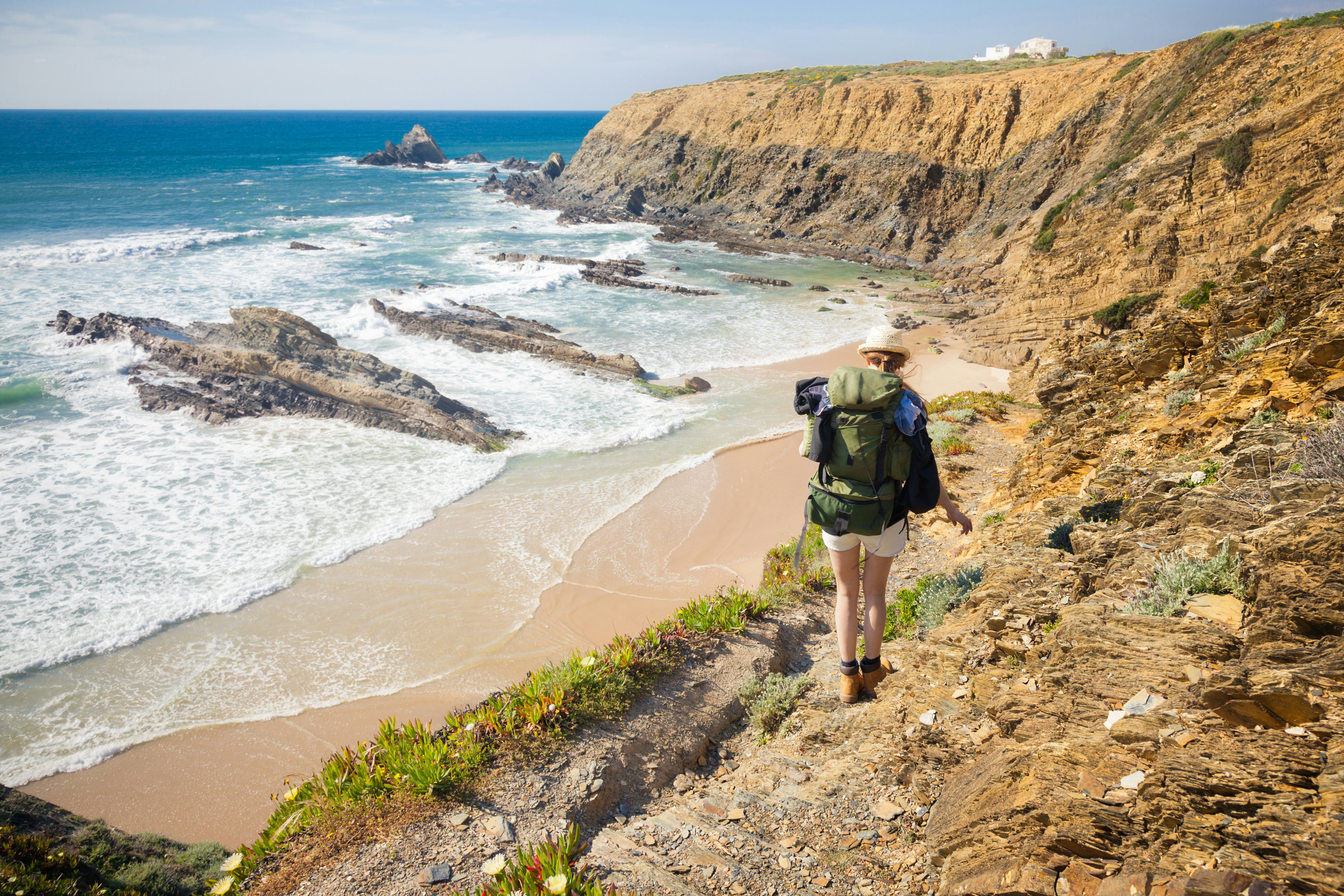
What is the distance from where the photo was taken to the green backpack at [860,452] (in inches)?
139

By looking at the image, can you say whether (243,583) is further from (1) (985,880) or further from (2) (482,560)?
(1) (985,880)

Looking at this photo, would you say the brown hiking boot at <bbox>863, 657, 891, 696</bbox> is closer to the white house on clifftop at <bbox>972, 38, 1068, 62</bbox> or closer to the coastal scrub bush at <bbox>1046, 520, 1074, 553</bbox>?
the coastal scrub bush at <bbox>1046, 520, 1074, 553</bbox>

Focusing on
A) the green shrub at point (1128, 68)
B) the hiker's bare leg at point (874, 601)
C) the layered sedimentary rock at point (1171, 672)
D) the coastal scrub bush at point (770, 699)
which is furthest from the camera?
the green shrub at point (1128, 68)

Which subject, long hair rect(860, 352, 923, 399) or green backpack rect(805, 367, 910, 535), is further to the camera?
long hair rect(860, 352, 923, 399)

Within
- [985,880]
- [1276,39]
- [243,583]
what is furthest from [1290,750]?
[1276,39]

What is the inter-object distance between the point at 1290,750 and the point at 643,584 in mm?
8077

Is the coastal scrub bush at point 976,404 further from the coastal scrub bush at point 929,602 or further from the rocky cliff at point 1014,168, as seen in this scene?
the coastal scrub bush at point 929,602

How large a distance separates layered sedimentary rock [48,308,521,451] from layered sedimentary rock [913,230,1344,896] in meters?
11.9

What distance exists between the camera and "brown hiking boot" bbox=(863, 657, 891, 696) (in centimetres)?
439

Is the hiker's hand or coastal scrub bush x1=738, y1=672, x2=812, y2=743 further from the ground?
the hiker's hand

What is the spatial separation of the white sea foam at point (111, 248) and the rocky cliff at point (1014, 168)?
23.9 meters

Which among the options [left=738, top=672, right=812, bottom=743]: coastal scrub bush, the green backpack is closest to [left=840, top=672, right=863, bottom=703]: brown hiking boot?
[left=738, top=672, right=812, bottom=743]: coastal scrub bush

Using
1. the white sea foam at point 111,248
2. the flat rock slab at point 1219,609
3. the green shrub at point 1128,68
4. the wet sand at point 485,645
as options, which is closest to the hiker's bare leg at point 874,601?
the flat rock slab at point 1219,609

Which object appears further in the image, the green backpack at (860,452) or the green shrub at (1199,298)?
the green shrub at (1199,298)
